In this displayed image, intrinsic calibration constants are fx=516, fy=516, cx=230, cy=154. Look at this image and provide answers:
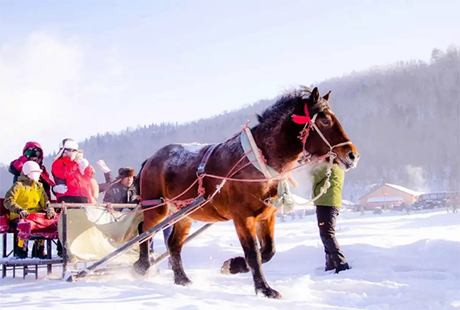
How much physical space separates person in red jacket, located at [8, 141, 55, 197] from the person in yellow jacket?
0.32 metres

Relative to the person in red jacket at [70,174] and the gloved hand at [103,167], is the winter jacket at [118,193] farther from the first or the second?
the person in red jacket at [70,174]

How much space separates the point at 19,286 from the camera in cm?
582

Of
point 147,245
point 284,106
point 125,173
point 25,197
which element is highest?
point 284,106

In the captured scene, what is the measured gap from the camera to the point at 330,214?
6852mm

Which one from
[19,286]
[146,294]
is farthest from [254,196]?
[19,286]

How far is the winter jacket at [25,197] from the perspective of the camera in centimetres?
691

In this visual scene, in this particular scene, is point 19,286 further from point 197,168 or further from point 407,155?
point 407,155

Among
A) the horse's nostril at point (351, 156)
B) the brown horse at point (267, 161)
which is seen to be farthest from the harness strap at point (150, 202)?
A: the horse's nostril at point (351, 156)

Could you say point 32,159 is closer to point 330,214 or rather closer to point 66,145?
point 66,145

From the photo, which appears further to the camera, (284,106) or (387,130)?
(387,130)

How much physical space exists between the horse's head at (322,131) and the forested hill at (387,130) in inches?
3307

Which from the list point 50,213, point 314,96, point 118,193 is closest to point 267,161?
point 314,96

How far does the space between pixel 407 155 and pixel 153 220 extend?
103m

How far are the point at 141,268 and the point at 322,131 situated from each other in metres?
3.24
